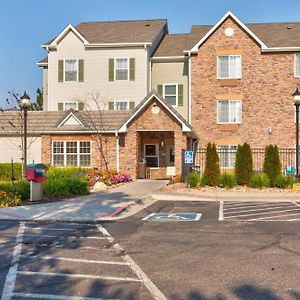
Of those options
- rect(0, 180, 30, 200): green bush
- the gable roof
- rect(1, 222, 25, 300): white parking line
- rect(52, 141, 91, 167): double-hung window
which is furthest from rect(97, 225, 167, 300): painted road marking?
rect(52, 141, 91, 167): double-hung window

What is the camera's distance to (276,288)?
19.9 feet

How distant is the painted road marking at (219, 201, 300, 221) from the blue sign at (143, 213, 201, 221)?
0.81 meters

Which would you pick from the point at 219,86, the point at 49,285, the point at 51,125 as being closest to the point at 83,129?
the point at 51,125

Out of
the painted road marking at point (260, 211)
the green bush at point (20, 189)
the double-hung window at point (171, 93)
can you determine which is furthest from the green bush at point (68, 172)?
the painted road marking at point (260, 211)

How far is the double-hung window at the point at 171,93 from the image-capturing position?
107 feet

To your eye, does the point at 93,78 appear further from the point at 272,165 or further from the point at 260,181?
the point at 260,181

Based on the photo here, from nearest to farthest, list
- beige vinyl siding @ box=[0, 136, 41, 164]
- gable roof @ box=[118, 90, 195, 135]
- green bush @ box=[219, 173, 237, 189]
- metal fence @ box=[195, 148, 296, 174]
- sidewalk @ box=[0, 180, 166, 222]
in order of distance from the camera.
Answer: sidewalk @ box=[0, 180, 166, 222] → green bush @ box=[219, 173, 237, 189] → gable roof @ box=[118, 90, 195, 135] → beige vinyl siding @ box=[0, 136, 41, 164] → metal fence @ box=[195, 148, 296, 174]

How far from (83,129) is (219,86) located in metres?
9.78

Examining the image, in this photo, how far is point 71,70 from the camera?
3319 centimetres

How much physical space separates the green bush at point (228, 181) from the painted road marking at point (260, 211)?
406 cm

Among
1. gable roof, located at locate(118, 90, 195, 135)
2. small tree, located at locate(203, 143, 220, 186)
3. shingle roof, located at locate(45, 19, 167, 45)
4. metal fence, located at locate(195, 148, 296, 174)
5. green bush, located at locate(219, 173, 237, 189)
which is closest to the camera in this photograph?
green bush, located at locate(219, 173, 237, 189)

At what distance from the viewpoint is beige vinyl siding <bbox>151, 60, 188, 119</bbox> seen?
107ft

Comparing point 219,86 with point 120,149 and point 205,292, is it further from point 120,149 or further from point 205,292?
point 205,292

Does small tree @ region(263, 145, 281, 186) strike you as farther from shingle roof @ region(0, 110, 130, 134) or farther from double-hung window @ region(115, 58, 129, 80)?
double-hung window @ region(115, 58, 129, 80)
